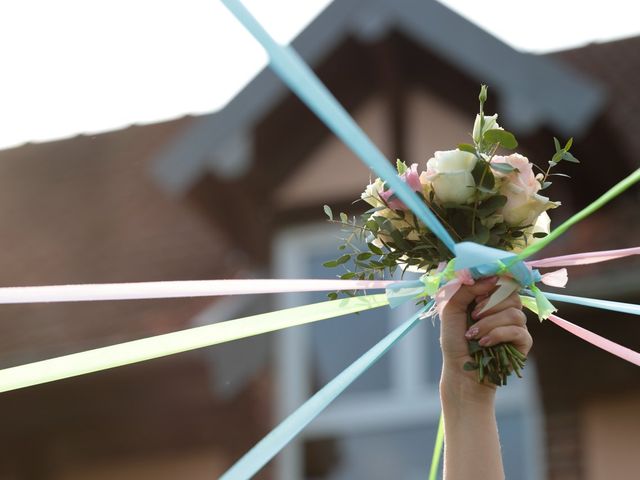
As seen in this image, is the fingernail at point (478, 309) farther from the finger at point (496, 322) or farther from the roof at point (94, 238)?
the roof at point (94, 238)

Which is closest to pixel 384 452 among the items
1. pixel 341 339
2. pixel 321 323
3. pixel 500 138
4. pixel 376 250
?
pixel 341 339

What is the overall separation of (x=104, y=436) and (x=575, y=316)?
10.6ft

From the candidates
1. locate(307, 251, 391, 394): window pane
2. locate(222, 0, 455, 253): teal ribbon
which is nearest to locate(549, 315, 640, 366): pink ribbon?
locate(222, 0, 455, 253): teal ribbon

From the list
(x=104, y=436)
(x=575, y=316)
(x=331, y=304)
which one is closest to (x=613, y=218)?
(x=575, y=316)

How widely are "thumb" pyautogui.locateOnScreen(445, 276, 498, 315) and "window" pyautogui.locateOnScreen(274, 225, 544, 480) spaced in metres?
5.10

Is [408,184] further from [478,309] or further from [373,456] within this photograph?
[373,456]

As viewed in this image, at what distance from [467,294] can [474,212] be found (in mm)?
165

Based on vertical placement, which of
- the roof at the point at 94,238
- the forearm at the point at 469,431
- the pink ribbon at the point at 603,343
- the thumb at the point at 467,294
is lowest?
the forearm at the point at 469,431

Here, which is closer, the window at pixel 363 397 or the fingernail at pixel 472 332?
the fingernail at pixel 472 332

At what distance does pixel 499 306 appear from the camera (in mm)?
2395

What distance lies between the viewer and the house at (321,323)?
7496mm

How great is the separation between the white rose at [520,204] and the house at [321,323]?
465 cm

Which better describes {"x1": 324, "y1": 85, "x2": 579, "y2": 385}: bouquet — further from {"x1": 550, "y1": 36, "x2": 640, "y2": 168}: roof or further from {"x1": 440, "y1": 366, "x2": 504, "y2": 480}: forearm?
{"x1": 550, "y1": 36, "x2": 640, "y2": 168}: roof

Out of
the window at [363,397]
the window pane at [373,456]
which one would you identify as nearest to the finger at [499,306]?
the window at [363,397]
